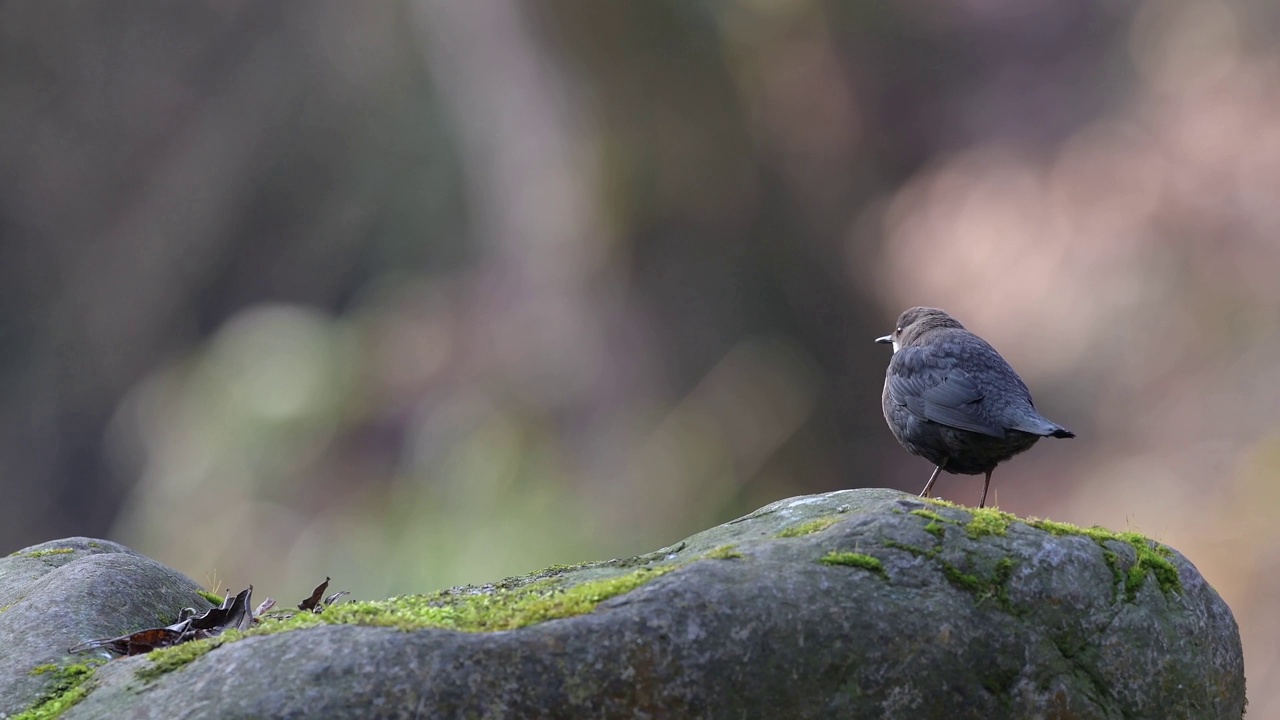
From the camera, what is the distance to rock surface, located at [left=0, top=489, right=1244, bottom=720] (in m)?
2.78

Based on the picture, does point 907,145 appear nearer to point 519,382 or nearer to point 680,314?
point 680,314

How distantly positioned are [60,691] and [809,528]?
225 cm

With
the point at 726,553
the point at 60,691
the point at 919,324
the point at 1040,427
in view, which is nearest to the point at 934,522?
the point at 726,553

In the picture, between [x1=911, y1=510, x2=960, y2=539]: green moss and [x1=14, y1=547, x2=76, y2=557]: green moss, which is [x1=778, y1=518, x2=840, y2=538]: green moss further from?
[x1=14, y1=547, x2=76, y2=557]: green moss

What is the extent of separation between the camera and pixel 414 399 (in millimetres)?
14242

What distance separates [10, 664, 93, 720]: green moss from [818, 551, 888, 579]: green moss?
6.81ft

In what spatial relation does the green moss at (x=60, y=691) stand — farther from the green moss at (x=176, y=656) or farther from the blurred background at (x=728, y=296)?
the blurred background at (x=728, y=296)

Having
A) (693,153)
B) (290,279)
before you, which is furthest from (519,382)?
(290,279)

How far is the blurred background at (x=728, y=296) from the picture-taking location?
434 inches

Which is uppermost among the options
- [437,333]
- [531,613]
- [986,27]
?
[986,27]

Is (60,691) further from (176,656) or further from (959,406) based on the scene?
(959,406)

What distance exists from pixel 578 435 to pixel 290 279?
6.75 metres

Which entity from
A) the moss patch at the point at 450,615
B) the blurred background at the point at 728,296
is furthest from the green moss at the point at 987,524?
the blurred background at the point at 728,296

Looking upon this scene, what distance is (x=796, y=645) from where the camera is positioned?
9.72 ft
